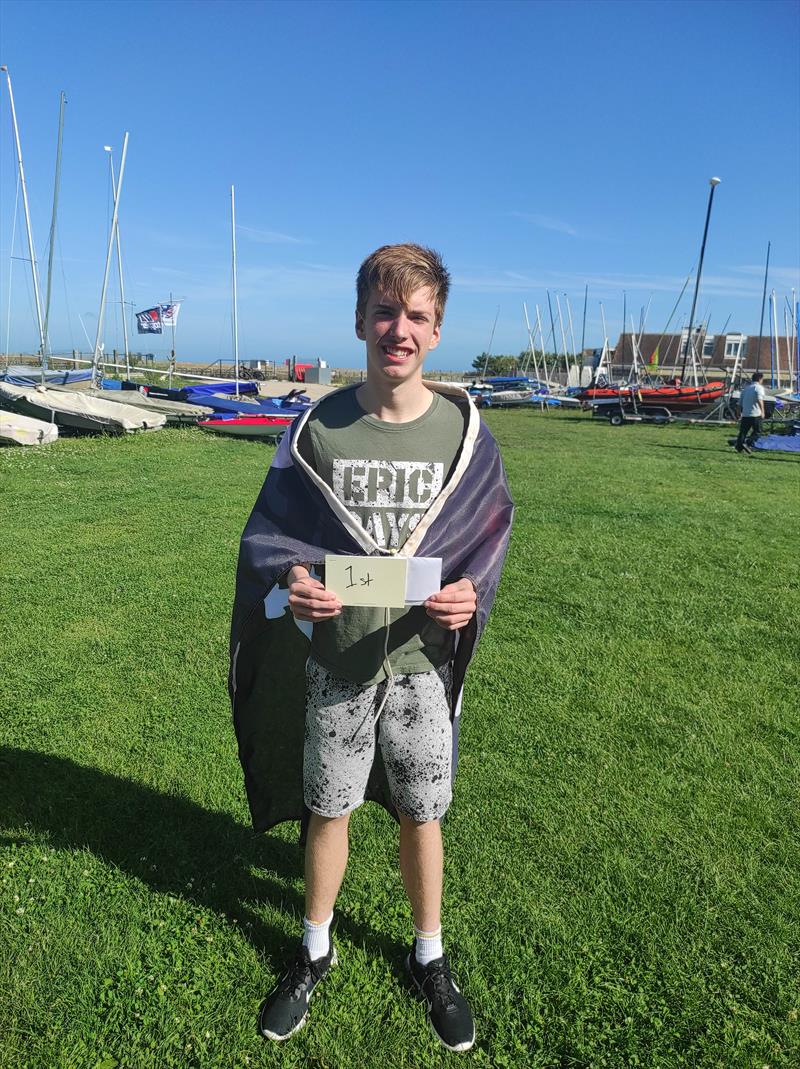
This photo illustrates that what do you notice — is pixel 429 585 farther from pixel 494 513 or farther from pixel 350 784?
pixel 350 784

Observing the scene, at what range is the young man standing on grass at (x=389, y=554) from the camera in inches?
77.9

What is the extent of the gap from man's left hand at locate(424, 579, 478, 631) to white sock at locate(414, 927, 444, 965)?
108 centimetres

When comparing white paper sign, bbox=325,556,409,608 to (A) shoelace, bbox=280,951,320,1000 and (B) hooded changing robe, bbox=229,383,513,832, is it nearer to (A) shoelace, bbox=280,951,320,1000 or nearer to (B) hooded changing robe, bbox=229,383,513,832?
(B) hooded changing robe, bbox=229,383,513,832

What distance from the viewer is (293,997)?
89.2 inches

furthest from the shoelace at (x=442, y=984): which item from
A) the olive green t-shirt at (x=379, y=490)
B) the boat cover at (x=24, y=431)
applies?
the boat cover at (x=24, y=431)

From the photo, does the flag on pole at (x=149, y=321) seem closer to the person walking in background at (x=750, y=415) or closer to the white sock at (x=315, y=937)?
the person walking in background at (x=750, y=415)

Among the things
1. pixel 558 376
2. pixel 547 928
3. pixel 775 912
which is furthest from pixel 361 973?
pixel 558 376

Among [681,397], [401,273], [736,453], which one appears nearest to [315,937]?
[401,273]

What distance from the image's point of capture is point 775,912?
2764 mm

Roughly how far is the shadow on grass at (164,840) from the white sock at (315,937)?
236mm

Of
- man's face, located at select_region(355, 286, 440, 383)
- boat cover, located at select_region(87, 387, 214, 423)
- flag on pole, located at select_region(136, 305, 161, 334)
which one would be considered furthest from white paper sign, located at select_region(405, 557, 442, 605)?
flag on pole, located at select_region(136, 305, 161, 334)

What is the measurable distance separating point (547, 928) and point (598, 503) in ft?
28.3

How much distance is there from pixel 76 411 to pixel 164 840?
1462cm

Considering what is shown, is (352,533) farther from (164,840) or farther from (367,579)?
(164,840)
